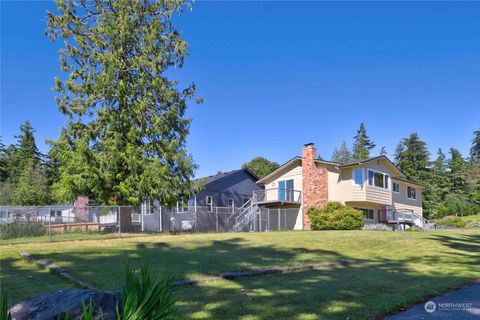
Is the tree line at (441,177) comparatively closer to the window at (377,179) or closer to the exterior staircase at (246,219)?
the window at (377,179)

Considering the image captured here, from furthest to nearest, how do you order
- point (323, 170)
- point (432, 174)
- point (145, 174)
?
point (432, 174), point (323, 170), point (145, 174)

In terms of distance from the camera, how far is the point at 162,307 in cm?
271

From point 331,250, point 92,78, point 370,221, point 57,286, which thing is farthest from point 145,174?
point 370,221

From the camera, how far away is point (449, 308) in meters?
6.38

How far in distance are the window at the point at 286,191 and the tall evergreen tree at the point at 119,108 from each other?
9.30 metres

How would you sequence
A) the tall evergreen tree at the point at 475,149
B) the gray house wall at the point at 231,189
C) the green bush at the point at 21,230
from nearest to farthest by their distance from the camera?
1. the green bush at the point at 21,230
2. the gray house wall at the point at 231,189
3. the tall evergreen tree at the point at 475,149

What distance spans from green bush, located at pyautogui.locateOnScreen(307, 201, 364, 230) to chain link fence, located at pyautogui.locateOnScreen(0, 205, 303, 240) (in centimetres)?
256

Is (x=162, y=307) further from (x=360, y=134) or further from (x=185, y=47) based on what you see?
(x=360, y=134)

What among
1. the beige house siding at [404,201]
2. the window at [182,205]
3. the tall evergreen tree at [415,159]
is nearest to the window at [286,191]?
the window at [182,205]

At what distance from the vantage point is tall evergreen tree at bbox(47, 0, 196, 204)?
71.9 ft

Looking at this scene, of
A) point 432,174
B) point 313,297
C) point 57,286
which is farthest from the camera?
point 432,174

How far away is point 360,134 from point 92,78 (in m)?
59.0

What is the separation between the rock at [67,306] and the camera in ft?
12.0

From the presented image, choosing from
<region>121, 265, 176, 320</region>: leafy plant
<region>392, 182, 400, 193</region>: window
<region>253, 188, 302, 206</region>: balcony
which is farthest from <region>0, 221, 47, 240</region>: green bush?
<region>392, 182, 400, 193</region>: window
